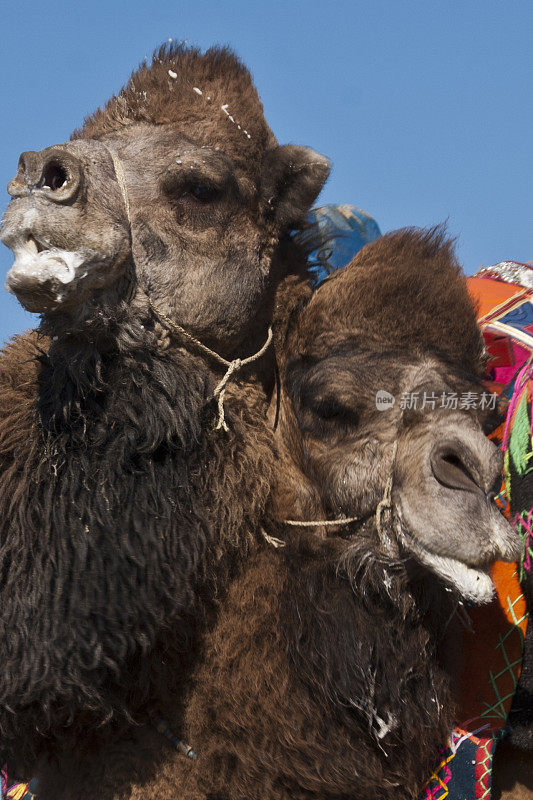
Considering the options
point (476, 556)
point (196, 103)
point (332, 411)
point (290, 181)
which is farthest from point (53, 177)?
point (476, 556)

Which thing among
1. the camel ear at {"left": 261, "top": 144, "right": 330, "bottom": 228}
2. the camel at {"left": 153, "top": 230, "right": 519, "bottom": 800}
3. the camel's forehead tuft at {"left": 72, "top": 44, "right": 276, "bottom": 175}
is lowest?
the camel at {"left": 153, "top": 230, "right": 519, "bottom": 800}

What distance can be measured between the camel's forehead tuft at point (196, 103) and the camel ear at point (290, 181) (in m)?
0.09

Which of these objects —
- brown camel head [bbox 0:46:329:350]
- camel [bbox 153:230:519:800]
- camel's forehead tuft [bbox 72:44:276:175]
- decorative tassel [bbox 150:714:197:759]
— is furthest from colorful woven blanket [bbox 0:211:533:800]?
decorative tassel [bbox 150:714:197:759]

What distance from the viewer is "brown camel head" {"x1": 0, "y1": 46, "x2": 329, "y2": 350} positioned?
266 cm

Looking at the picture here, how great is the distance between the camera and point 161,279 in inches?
114

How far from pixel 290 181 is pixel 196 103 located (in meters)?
0.47

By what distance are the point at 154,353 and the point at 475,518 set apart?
4.02ft

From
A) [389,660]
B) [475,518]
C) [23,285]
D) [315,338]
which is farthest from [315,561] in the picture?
[23,285]

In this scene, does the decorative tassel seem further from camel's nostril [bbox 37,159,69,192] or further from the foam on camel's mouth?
camel's nostril [bbox 37,159,69,192]

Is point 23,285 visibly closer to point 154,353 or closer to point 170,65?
point 154,353

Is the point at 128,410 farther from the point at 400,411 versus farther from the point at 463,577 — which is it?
the point at 463,577

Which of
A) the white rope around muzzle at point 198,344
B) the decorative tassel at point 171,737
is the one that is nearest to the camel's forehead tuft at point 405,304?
the white rope around muzzle at point 198,344

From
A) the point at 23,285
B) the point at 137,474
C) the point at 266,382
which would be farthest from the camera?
the point at 266,382

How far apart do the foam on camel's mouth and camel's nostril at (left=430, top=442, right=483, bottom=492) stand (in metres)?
1.31
